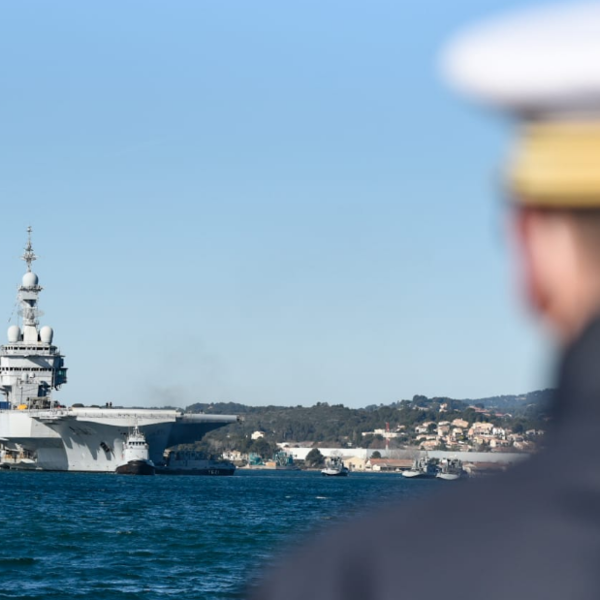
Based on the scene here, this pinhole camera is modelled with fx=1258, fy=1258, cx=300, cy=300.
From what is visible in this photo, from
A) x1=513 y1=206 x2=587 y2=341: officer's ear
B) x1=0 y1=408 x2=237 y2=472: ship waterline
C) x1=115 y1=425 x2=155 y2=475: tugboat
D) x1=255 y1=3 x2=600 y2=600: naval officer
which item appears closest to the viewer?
x1=255 y1=3 x2=600 y2=600: naval officer

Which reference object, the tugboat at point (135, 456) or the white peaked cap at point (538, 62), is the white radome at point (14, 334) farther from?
the white peaked cap at point (538, 62)

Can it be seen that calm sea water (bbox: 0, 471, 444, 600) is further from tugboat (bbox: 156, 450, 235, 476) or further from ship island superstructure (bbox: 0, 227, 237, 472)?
tugboat (bbox: 156, 450, 235, 476)

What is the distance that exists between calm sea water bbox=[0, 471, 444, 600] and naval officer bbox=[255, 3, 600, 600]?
845 cm

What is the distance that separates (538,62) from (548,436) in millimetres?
374

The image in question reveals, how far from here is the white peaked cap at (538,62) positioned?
1128 millimetres

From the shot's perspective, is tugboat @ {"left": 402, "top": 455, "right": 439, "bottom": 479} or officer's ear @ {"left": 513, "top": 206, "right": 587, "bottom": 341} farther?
tugboat @ {"left": 402, "top": 455, "right": 439, "bottom": 479}

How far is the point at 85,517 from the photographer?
52.3 meters

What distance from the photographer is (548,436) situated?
1.26 metres

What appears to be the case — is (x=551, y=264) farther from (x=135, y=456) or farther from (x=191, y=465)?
(x=191, y=465)

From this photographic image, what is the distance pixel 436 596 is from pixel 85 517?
173 ft

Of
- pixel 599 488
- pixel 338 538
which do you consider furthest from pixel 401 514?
pixel 599 488

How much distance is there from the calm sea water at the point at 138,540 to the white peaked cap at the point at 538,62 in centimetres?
854

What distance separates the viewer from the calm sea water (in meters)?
28.7

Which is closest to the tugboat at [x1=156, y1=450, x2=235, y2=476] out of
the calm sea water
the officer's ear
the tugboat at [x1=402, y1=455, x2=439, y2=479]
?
the tugboat at [x1=402, y1=455, x2=439, y2=479]
